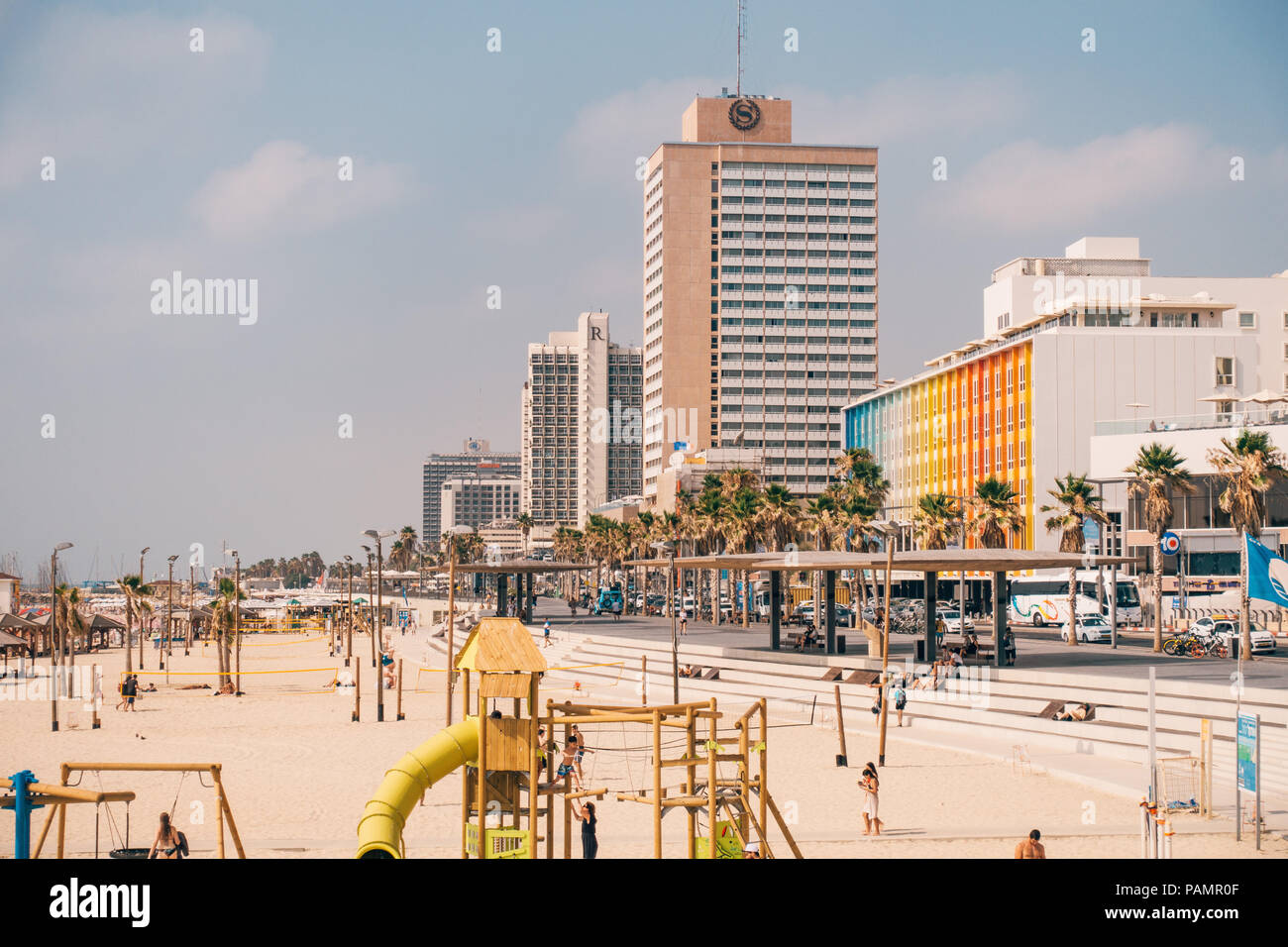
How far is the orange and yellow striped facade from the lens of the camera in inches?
3600

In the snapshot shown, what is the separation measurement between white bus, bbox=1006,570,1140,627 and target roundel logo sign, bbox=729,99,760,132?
136 m

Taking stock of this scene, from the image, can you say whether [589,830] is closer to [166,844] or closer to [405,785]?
[405,785]

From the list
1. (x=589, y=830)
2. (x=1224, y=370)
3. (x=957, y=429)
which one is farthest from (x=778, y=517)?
(x=589, y=830)

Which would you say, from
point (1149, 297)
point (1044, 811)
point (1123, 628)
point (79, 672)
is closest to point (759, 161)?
point (1149, 297)

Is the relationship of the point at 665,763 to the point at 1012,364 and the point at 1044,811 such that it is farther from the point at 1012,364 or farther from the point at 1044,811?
the point at 1012,364

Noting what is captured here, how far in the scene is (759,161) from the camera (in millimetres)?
185250

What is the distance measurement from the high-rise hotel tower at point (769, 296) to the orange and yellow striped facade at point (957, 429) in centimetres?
5464

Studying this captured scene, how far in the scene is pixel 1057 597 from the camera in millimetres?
67562

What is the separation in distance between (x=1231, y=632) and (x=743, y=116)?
158 m

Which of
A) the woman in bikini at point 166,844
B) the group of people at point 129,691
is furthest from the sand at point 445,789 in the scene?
the woman in bikini at point 166,844

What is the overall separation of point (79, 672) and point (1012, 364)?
71.2 meters

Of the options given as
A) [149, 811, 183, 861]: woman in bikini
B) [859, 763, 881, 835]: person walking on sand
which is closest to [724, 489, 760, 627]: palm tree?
[859, 763, 881, 835]: person walking on sand

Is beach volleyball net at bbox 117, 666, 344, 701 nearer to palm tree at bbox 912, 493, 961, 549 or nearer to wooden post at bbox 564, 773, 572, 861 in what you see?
palm tree at bbox 912, 493, 961, 549

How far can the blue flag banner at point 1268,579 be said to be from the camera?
22062mm
